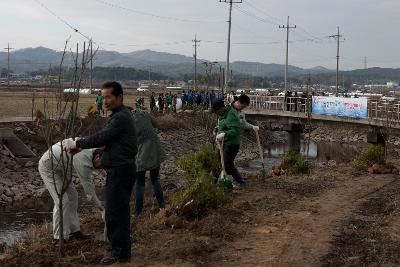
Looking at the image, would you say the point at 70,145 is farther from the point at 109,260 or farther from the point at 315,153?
the point at 315,153

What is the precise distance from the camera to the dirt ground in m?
5.60

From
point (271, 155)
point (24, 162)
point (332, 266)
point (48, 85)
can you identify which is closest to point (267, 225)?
point (332, 266)

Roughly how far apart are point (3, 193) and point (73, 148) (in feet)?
42.0

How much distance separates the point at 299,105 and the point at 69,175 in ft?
83.5

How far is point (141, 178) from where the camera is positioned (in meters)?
7.72

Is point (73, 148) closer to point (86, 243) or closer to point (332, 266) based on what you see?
point (86, 243)

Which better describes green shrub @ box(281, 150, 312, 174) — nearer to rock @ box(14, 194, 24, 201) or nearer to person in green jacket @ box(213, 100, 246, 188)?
person in green jacket @ box(213, 100, 246, 188)

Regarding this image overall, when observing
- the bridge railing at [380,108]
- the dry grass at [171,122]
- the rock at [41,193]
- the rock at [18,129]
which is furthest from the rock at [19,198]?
the bridge railing at [380,108]

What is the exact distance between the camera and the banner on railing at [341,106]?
26766 mm

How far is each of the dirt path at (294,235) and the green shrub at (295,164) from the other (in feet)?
9.60

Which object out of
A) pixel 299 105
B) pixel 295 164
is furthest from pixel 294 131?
pixel 295 164

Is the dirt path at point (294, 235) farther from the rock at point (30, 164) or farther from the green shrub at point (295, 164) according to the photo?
the rock at point (30, 164)

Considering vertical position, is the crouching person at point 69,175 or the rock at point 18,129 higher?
the crouching person at point 69,175

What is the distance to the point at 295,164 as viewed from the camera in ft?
41.5
